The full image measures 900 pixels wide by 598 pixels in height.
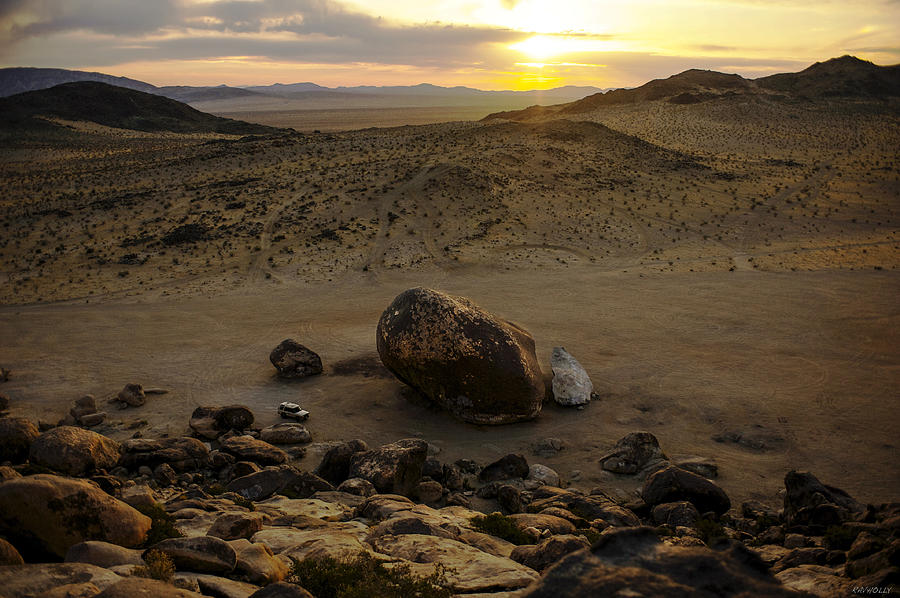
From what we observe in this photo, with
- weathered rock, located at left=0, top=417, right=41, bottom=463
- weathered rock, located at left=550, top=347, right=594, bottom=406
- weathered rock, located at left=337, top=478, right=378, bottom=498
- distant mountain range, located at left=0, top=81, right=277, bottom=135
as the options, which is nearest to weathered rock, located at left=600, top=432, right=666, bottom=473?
weathered rock, located at left=550, top=347, right=594, bottom=406

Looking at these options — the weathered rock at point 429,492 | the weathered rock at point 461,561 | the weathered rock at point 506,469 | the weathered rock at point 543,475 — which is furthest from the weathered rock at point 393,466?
the weathered rock at point 461,561

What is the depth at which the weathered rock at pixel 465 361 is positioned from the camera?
557 inches

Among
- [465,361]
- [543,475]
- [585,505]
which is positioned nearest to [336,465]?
[465,361]

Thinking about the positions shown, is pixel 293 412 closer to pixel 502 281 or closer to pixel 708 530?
pixel 708 530

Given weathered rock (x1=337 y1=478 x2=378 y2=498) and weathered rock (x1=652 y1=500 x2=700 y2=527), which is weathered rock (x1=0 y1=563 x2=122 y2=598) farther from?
weathered rock (x1=652 y1=500 x2=700 y2=527)

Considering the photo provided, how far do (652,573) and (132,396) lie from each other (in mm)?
14334

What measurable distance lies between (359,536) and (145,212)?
111ft

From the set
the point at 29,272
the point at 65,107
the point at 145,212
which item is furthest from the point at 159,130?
the point at 29,272

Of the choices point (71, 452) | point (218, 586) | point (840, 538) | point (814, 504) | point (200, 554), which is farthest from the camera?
point (71, 452)

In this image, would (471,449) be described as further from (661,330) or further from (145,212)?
(145,212)

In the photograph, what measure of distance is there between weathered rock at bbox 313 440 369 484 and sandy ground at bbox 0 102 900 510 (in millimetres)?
1760

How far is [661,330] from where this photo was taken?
20359 mm

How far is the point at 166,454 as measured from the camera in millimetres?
11531

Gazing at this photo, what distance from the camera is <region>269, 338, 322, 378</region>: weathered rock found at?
16.9m
